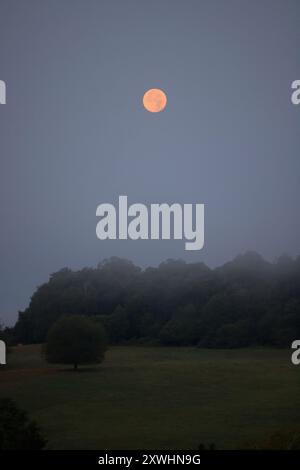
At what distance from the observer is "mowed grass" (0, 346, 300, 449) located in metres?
27.6

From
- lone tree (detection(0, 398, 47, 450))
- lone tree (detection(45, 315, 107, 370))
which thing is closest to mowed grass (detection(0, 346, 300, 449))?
lone tree (detection(45, 315, 107, 370))

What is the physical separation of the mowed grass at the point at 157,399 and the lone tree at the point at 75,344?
91cm

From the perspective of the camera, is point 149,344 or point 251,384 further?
point 149,344

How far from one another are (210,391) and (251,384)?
Answer: 160 inches

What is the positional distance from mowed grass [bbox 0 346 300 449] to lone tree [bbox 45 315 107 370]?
0.91 metres

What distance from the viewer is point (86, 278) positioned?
87.1m

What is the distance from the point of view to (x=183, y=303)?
3159 inches

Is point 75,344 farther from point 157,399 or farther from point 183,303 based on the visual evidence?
point 183,303

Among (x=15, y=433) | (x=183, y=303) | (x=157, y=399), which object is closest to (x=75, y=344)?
(x=157, y=399)

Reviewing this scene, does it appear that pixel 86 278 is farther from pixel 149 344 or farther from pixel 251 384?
pixel 251 384

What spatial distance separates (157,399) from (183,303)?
141 ft

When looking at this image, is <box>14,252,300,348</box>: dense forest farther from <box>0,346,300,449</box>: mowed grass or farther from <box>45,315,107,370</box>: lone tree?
<box>45,315,107,370</box>: lone tree

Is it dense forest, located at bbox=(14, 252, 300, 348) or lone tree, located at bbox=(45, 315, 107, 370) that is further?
dense forest, located at bbox=(14, 252, 300, 348)
